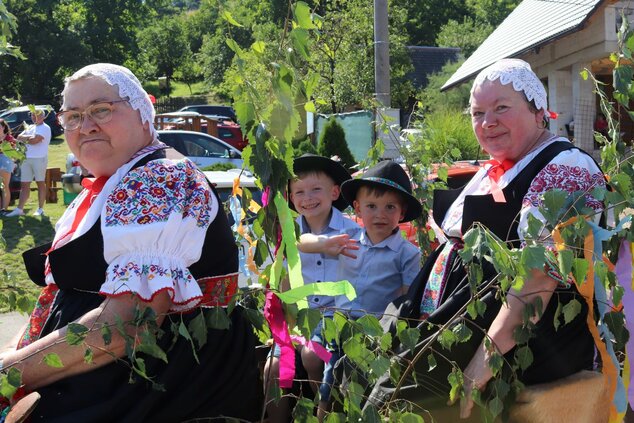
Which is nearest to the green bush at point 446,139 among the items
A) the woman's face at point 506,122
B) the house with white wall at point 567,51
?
the woman's face at point 506,122

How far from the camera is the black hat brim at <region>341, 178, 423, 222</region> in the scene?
3.52m

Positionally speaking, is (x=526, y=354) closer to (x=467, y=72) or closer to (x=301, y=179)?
(x=301, y=179)

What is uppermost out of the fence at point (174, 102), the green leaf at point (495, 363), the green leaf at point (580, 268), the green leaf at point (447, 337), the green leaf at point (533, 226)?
the fence at point (174, 102)

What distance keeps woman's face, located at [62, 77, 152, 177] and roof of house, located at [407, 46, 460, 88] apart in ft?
124

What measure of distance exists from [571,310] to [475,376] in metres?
0.39

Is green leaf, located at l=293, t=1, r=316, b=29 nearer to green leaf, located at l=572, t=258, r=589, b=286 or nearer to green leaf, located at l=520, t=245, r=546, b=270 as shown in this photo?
green leaf, located at l=520, t=245, r=546, b=270

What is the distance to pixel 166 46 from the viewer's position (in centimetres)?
6341

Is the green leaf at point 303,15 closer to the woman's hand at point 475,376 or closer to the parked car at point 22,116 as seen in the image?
the parked car at point 22,116

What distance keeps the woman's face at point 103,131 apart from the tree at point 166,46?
6001cm

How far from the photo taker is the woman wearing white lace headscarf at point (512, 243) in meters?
2.46

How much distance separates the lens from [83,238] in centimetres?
232

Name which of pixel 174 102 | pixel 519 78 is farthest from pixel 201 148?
pixel 174 102

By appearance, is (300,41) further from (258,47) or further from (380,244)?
(380,244)

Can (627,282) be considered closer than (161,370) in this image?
No
